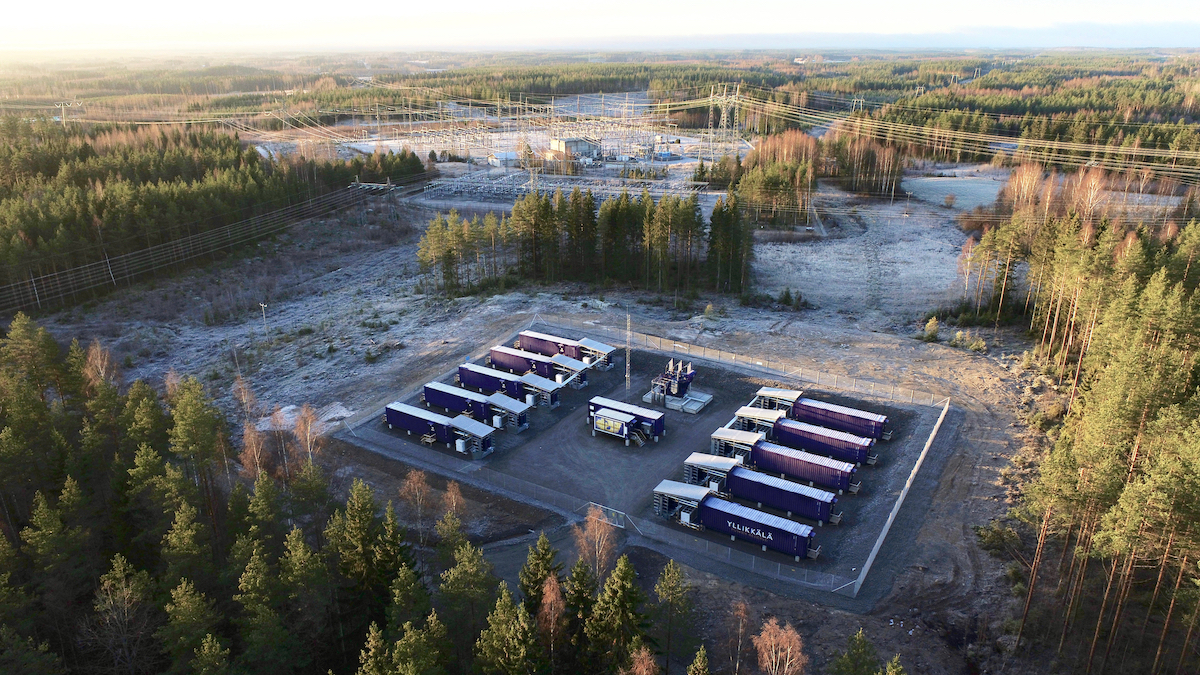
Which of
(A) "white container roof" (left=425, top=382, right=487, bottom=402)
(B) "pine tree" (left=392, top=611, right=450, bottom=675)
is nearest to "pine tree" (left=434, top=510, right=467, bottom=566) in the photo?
(B) "pine tree" (left=392, top=611, right=450, bottom=675)

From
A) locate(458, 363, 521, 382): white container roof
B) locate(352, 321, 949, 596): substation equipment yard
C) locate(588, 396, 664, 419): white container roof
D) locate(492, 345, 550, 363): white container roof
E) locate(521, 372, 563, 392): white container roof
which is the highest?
locate(492, 345, 550, 363): white container roof

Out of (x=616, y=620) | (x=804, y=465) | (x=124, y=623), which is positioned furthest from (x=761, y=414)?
(x=124, y=623)

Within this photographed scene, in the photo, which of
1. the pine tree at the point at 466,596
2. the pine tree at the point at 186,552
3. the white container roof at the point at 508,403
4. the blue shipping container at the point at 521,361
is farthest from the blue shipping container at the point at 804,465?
the pine tree at the point at 186,552

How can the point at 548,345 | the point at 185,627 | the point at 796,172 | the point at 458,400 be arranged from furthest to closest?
1. the point at 796,172
2. the point at 548,345
3. the point at 458,400
4. the point at 185,627

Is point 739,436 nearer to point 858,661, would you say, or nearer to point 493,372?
point 493,372

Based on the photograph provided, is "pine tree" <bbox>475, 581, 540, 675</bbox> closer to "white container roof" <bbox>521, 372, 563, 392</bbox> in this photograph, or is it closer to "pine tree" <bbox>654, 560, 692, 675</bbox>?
"pine tree" <bbox>654, 560, 692, 675</bbox>
